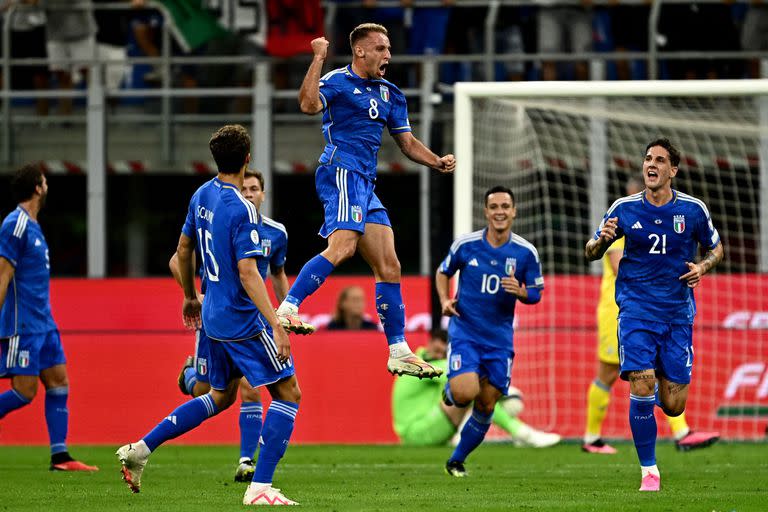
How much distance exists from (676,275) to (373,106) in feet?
7.43

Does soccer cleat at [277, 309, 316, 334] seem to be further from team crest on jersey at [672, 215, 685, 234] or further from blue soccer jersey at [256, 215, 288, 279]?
team crest on jersey at [672, 215, 685, 234]

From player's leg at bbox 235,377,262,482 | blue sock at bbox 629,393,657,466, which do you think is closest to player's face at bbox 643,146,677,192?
blue sock at bbox 629,393,657,466

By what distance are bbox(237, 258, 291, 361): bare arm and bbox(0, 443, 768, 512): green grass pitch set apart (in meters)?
0.91

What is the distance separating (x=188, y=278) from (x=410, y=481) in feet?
8.03

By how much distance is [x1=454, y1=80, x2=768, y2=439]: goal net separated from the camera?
13.9 meters

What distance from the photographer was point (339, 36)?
16.8 metres

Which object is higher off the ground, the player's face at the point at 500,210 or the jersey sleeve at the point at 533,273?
the player's face at the point at 500,210

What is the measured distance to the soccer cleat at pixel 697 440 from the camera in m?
11.3

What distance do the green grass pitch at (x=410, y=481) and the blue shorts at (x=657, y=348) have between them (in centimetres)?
77

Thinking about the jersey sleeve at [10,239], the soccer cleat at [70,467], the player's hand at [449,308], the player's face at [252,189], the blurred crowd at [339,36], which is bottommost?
the soccer cleat at [70,467]

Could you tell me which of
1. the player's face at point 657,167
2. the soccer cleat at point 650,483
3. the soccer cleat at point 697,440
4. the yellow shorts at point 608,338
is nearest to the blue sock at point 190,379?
the soccer cleat at point 650,483

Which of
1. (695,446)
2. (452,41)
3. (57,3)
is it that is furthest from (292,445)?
(57,3)

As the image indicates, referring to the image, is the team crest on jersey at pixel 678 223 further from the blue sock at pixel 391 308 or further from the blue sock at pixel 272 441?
the blue sock at pixel 272 441

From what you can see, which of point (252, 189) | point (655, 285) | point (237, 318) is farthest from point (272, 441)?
point (655, 285)
